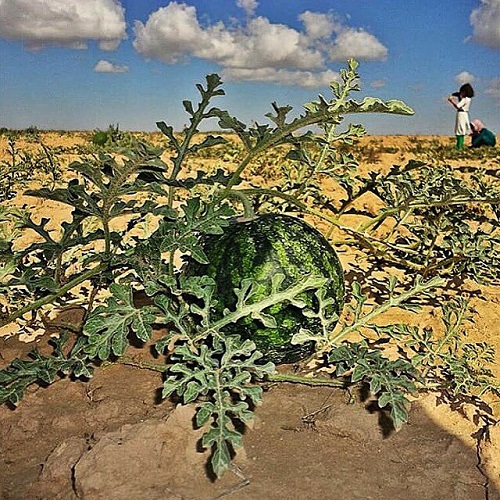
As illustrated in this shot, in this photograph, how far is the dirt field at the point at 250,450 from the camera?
1931mm

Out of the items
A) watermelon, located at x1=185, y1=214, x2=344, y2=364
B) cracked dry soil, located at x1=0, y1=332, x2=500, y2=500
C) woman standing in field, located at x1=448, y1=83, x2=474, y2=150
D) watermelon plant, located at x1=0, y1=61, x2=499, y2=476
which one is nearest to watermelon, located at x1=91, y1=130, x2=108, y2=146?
watermelon plant, located at x1=0, y1=61, x2=499, y2=476

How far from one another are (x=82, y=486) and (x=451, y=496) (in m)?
1.11

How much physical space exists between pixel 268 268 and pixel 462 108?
12452 millimetres

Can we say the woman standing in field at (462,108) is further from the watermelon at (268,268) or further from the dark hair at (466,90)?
the watermelon at (268,268)

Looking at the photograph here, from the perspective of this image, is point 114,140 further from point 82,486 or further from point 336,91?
point 336,91

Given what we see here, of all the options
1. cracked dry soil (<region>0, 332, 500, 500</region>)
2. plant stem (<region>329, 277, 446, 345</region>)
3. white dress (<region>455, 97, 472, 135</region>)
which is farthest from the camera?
white dress (<region>455, 97, 472, 135</region>)

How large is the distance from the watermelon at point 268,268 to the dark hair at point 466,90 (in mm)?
12646

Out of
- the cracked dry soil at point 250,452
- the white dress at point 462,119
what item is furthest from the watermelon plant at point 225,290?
the white dress at point 462,119

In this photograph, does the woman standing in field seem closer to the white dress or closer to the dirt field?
the white dress

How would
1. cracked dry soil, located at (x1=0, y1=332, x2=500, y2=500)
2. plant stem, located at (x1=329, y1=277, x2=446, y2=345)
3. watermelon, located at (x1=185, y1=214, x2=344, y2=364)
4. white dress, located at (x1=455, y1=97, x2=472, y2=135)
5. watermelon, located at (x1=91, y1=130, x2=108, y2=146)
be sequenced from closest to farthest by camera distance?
cracked dry soil, located at (x1=0, y1=332, x2=500, y2=500) → watermelon, located at (x1=91, y1=130, x2=108, y2=146) → plant stem, located at (x1=329, y1=277, x2=446, y2=345) → watermelon, located at (x1=185, y1=214, x2=344, y2=364) → white dress, located at (x1=455, y1=97, x2=472, y2=135)

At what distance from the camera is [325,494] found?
1.92 m

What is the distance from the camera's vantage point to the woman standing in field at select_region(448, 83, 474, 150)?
45.0 ft

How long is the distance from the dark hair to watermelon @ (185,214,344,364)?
1265 centimetres

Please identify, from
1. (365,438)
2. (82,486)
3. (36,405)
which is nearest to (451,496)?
(365,438)
